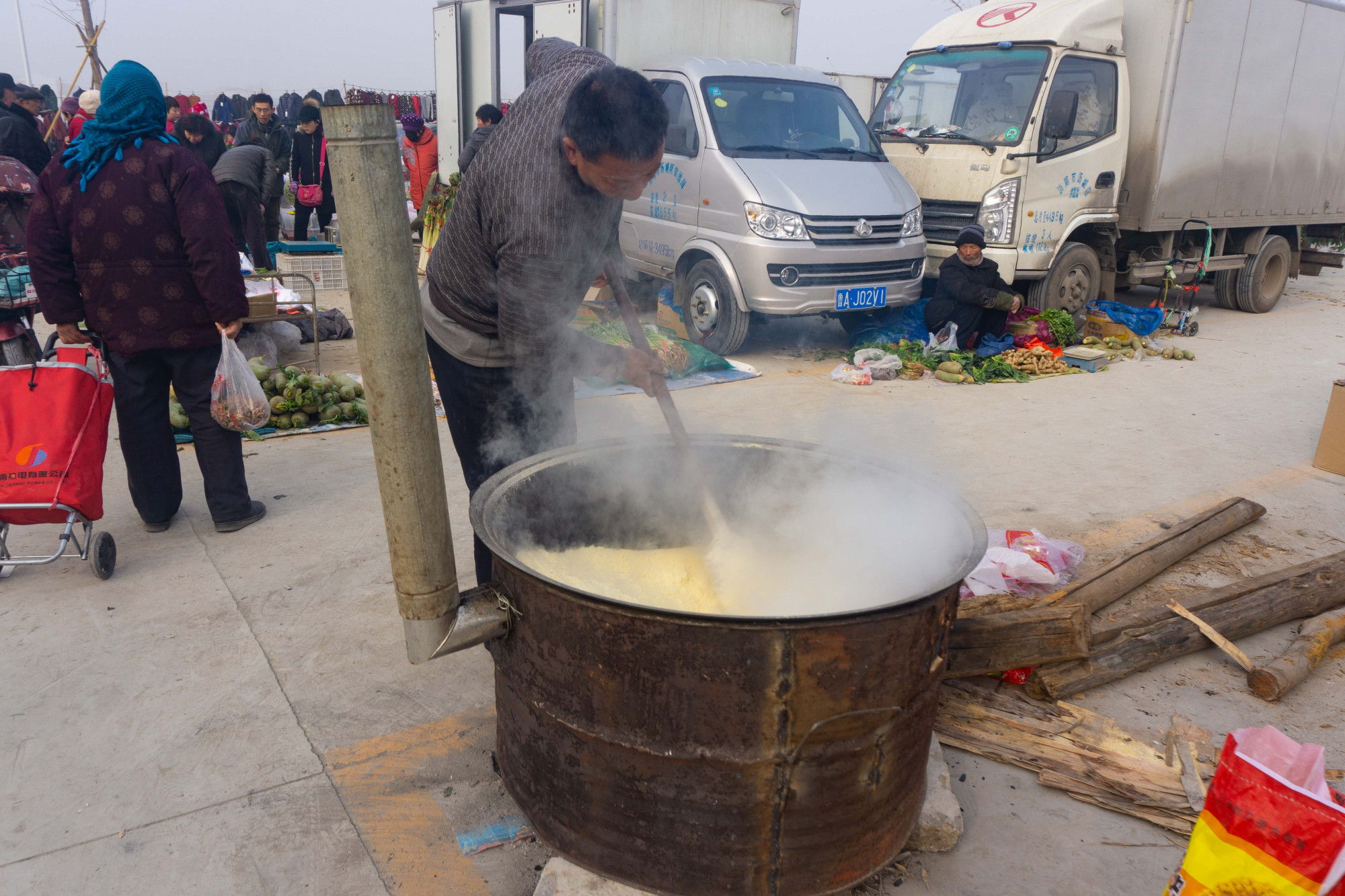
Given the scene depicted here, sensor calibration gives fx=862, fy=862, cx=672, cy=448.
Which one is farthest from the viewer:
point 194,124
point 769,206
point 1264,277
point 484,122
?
point 1264,277

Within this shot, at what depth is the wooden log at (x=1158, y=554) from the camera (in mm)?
3410

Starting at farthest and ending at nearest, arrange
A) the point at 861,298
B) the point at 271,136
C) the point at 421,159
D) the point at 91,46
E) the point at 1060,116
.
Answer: the point at 91,46 → the point at 421,159 → the point at 271,136 → the point at 1060,116 → the point at 861,298

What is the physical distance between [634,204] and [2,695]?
21.9 ft

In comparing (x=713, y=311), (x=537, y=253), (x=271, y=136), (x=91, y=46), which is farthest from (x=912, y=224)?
(x=91, y=46)

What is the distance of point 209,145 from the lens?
8820 millimetres

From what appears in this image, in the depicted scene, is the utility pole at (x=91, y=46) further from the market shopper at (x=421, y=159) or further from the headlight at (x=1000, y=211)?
the headlight at (x=1000, y=211)

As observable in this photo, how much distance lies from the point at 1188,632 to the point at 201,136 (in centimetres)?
938

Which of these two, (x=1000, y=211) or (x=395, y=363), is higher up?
(x=1000, y=211)

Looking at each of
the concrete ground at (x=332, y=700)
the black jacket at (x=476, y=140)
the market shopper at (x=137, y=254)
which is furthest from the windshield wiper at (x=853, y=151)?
the market shopper at (x=137, y=254)

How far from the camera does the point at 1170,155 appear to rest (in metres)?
8.72

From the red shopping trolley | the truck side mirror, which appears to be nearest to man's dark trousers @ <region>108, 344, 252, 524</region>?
the red shopping trolley

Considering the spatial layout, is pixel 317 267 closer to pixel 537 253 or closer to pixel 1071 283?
pixel 537 253

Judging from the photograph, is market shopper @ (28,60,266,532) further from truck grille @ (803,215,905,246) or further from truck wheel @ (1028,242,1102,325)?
truck wheel @ (1028,242,1102,325)

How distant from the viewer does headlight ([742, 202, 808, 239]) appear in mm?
7023
